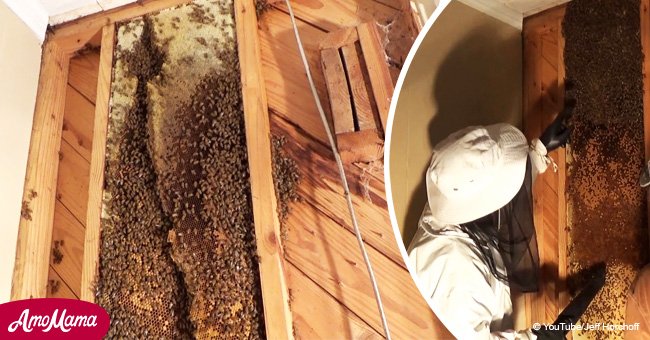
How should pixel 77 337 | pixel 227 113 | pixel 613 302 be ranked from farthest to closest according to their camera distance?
1. pixel 227 113
2. pixel 77 337
3. pixel 613 302

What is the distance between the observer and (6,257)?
3.12ft

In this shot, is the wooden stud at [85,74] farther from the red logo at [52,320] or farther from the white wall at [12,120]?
the red logo at [52,320]

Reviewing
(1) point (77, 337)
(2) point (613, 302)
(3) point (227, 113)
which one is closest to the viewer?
(2) point (613, 302)

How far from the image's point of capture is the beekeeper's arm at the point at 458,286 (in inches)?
24.4

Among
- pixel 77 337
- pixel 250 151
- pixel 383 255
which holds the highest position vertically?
pixel 250 151

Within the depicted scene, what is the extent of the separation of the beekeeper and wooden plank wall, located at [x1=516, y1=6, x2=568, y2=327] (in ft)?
0.03

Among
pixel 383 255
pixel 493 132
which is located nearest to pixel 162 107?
pixel 383 255

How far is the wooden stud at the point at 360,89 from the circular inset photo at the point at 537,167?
0.77 feet

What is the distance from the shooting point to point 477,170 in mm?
551

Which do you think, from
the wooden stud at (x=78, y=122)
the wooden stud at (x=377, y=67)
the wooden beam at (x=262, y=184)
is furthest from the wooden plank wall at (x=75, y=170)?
the wooden stud at (x=377, y=67)

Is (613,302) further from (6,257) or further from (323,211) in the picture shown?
(6,257)

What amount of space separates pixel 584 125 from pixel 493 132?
0.28ft

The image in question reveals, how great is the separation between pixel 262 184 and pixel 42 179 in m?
0.43

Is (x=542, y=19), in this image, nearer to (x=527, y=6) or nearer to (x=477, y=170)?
(x=527, y=6)
